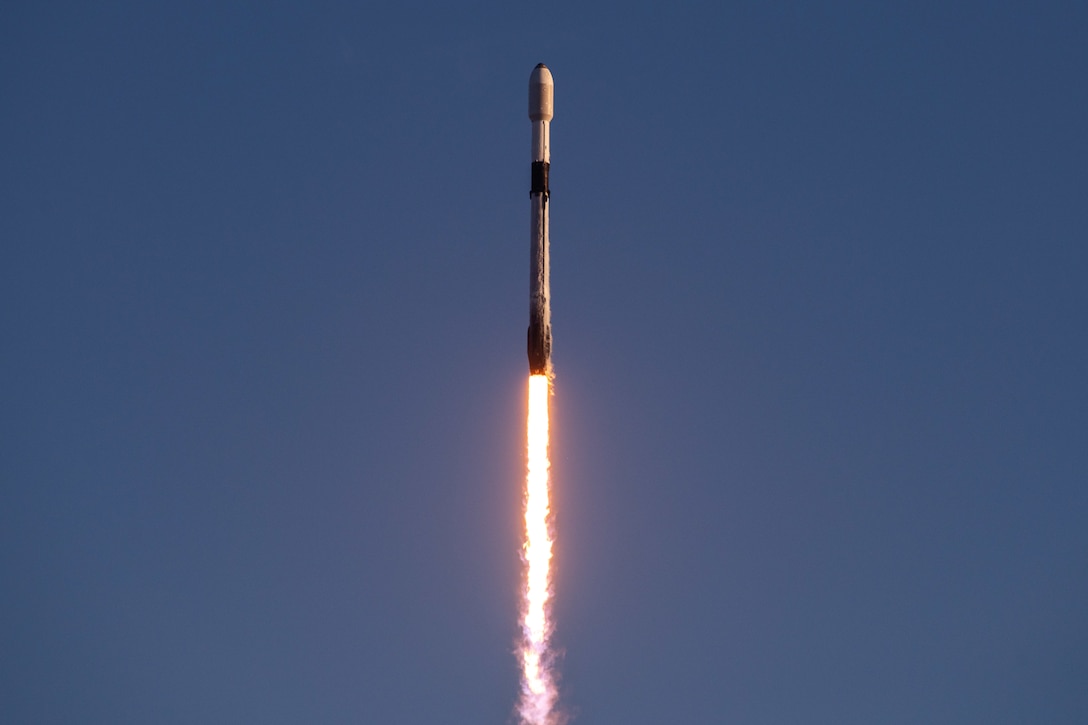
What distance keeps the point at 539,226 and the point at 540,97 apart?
15.3ft

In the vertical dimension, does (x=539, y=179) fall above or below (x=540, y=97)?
below

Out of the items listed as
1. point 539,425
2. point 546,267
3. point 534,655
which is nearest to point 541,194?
point 546,267

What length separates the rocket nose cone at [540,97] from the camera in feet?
284

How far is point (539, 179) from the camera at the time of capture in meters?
85.5

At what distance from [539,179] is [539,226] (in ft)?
5.39

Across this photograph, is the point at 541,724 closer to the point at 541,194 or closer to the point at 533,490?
the point at 533,490

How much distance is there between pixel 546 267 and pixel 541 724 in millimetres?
15947

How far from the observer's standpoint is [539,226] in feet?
279

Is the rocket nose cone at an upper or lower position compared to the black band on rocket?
upper

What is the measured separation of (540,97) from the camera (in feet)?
284

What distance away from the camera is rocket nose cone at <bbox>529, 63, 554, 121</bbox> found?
86.5m

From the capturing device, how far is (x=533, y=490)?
3511 inches

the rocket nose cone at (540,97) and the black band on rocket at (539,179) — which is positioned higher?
the rocket nose cone at (540,97)

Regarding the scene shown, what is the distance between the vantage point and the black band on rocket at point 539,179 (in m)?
85.4
